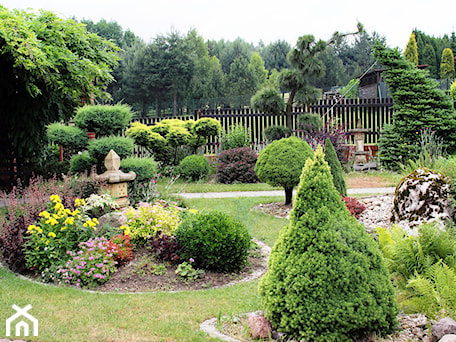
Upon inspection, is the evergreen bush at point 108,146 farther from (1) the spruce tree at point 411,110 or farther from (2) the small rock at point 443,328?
(1) the spruce tree at point 411,110

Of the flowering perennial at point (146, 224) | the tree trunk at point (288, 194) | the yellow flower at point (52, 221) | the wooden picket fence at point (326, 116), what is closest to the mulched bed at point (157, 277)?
the flowering perennial at point (146, 224)

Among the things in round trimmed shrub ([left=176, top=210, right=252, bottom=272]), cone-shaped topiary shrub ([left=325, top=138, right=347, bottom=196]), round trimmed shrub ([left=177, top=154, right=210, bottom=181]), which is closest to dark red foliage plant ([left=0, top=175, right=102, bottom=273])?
round trimmed shrub ([left=176, top=210, right=252, bottom=272])

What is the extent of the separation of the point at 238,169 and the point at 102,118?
19.1 ft

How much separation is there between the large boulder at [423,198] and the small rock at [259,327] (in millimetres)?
3258

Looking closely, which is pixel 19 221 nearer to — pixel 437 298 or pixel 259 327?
pixel 259 327

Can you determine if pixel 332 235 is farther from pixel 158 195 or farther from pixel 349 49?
pixel 349 49

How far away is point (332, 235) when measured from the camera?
9.41 feet

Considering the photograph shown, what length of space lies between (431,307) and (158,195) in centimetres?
546

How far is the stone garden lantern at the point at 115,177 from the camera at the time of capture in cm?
660

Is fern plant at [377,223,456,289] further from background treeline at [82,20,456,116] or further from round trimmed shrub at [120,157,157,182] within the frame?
background treeline at [82,20,456,116]

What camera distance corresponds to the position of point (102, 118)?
7.28 meters

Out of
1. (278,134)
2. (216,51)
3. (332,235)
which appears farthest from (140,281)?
(216,51)

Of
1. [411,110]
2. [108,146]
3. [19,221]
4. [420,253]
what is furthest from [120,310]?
[411,110]

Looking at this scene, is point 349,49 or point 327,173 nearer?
point 327,173
